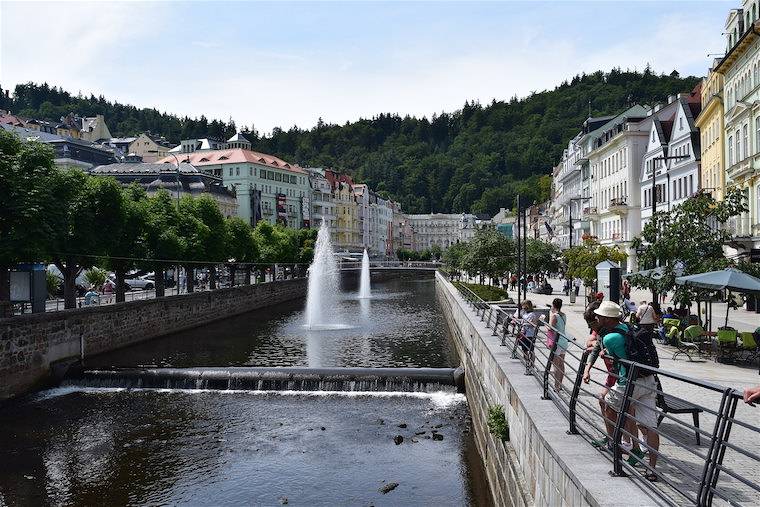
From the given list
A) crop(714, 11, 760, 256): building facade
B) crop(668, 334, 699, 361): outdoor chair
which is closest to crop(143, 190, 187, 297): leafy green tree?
crop(668, 334, 699, 361): outdoor chair

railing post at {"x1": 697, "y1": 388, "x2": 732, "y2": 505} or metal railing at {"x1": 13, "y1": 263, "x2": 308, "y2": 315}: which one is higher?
railing post at {"x1": 697, "y1": 388, "x2": 732, "y2": 505}

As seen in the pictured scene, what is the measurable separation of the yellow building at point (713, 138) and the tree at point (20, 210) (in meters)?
34.8

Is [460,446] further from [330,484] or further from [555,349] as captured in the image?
[555,349]

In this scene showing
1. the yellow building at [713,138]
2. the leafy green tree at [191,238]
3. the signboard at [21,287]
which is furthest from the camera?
the leafy green tree at [191,238]

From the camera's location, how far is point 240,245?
5988 centimetres

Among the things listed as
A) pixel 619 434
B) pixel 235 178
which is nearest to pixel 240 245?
pixel 619 434

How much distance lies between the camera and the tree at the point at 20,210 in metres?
25.4

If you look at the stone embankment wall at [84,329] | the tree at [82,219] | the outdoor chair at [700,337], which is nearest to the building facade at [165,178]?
the stone embankment wall at [84,329]

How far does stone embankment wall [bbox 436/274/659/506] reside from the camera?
6785 mm

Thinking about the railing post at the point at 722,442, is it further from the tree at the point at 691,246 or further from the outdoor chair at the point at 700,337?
the tree at the point at 691,246

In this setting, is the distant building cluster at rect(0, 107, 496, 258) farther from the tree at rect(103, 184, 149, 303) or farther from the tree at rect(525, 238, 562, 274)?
the tree at rect(103, 184, 149, 303)

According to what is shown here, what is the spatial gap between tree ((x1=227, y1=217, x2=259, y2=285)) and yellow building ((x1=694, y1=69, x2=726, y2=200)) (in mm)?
35950

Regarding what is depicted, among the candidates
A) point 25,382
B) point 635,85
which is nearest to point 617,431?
point 25,382

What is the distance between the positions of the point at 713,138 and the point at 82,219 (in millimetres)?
38168
